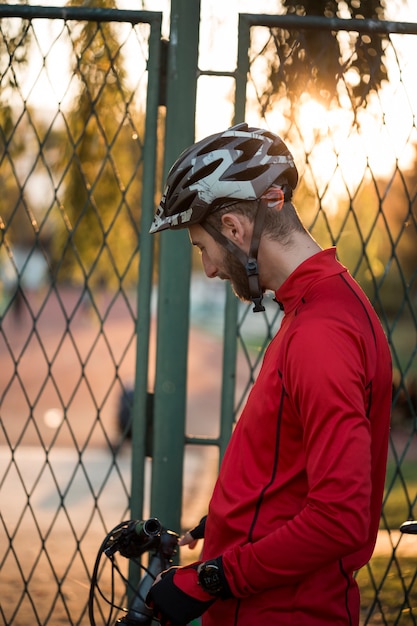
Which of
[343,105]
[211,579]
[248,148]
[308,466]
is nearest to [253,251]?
[248,148]

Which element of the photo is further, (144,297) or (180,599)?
(144,297)

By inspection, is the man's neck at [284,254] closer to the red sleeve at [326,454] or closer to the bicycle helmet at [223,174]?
the bicycle helmet at [223,174]

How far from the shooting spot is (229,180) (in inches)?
74.7

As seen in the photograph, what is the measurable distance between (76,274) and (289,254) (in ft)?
20.0

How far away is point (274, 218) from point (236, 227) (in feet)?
0.30

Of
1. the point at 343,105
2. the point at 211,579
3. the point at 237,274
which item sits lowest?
the point at 211,579

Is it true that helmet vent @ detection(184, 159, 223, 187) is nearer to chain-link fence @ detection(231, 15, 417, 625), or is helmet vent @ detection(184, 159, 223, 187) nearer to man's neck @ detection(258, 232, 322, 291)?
man's neck @ detection(258, 232, 322, 291)

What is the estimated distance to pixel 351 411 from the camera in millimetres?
1567

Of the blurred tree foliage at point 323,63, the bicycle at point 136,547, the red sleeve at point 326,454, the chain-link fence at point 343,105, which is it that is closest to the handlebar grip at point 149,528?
the bicycle at point 136,547

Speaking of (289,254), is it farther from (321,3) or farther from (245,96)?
(321,3)

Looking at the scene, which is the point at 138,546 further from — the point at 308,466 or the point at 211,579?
the point at 308,466

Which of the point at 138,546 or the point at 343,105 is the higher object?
the point at 343,105

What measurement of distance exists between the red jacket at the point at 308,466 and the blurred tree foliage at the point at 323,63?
1.54m

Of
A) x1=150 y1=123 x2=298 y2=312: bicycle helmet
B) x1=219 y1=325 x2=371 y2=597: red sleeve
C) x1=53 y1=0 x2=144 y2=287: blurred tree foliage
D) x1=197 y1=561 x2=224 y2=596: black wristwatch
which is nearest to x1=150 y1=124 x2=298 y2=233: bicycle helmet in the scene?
x1=150 y1=123 x2=298 y2=312: bicycle helmet
